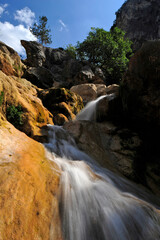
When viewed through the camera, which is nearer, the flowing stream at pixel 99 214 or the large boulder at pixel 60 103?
the flowing stream at pixel 99 214

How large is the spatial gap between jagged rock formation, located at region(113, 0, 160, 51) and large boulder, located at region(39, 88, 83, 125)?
30.4 meters

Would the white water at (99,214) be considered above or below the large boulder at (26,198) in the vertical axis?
below

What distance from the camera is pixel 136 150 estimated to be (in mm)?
5754

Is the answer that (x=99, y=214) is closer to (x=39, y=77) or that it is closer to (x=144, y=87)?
(x=144, y=87)

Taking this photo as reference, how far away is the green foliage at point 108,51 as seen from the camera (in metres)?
22.2

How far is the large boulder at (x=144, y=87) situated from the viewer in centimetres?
525

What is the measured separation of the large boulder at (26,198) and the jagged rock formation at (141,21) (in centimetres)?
3725

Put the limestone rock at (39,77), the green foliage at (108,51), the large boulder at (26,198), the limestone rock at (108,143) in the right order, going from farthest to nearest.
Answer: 1. the green foliage at (108,51)
2. the limestone rock at (39,77)
3. the limestone rock at (108,143)
4. the large boulder at (26,198)

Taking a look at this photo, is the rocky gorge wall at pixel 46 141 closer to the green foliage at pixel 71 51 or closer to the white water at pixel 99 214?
the white water at pixel 99 214

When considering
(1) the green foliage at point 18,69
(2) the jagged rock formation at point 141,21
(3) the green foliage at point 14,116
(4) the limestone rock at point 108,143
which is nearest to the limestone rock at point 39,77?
(1) the green foliage at point 18,69

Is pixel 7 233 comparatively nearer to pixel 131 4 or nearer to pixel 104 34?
pixel 104 34

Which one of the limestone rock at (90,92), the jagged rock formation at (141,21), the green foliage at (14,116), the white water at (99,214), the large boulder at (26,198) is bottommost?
the white water at (99,214)

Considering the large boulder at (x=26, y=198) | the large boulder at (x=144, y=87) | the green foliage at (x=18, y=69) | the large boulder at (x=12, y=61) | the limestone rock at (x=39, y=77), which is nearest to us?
the large boulder at (x=26, y=198)

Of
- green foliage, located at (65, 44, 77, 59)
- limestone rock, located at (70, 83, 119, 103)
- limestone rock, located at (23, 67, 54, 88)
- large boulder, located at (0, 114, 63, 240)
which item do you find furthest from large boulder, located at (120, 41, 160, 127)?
green foliage, located at (65, 44, 77, 59)
